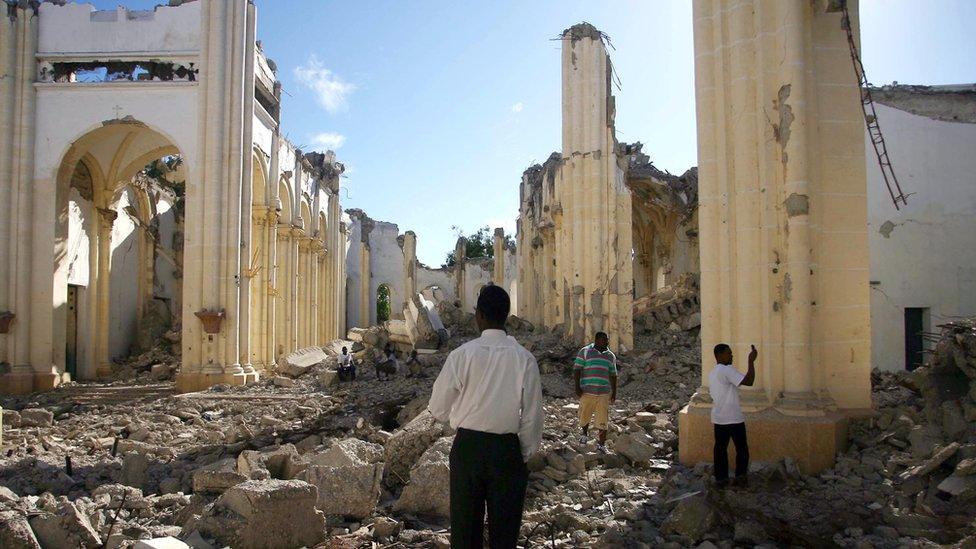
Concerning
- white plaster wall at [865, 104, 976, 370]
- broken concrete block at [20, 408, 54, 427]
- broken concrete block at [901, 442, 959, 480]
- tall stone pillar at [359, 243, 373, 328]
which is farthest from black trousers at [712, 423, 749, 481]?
tall stone pillar at [359, 243, 373, 328]

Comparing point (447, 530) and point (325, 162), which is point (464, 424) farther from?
point (325, 162)

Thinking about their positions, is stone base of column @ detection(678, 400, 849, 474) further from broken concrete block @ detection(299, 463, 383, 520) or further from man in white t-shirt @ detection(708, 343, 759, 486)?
broken concrete block @ detection(299, 463, 383, 520)

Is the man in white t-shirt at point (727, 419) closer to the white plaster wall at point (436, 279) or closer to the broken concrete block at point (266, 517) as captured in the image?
the broken concrete block at point (266, 517)

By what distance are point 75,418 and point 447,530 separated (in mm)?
9045

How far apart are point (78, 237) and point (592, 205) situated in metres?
13.1

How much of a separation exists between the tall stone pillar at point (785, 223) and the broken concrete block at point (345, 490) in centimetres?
311

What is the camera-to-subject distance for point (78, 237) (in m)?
17.2

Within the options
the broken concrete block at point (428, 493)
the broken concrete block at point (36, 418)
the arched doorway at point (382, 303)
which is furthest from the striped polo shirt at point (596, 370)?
the arched doorway at point (382, 303)

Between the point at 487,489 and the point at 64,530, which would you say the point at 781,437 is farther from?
the point at 64,530

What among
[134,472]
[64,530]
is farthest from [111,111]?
[64,530]

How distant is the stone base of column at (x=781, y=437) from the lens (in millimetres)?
5879

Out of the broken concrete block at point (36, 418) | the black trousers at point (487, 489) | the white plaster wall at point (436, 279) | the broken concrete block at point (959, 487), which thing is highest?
the white plaster wall at point (436, 279)

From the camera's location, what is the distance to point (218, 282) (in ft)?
51.2

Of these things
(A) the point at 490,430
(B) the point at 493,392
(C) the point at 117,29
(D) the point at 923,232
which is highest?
(C) the point at 117,29
